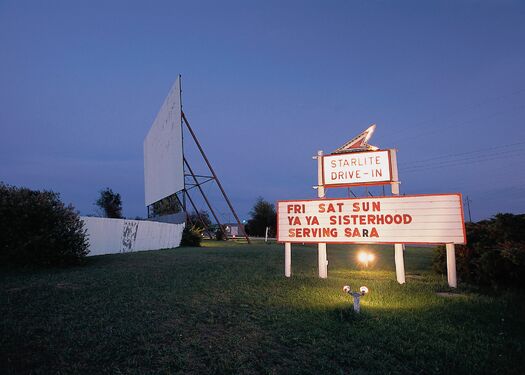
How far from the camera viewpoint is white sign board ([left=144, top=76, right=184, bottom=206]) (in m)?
32.1

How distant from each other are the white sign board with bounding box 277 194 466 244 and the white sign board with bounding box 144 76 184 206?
875 inches

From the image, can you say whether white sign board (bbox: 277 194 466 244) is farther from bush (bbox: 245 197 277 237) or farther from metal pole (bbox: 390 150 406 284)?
bush (bbox: 245 197 277 237)

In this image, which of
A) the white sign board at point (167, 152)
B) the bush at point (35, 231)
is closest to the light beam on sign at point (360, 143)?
the bush at point (35, 231)

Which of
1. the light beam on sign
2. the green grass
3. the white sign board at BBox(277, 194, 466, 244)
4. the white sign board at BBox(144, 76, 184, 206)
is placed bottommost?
the green grass

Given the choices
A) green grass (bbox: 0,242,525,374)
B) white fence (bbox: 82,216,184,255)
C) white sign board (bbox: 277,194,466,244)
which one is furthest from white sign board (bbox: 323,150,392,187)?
white fence (bbox: 82,216,184,255)

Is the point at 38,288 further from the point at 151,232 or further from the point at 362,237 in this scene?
the point at 151,232

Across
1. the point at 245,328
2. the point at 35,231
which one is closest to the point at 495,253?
the point at 245,328

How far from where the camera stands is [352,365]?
167 inches

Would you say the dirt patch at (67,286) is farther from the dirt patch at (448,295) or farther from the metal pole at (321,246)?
the dirt patch at (448,295)

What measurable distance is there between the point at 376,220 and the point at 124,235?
12.7 m

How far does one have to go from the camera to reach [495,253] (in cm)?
845

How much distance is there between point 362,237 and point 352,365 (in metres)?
5.82

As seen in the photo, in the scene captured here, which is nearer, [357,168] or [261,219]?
[357,168]

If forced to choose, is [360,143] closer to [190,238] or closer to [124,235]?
[124,235]
